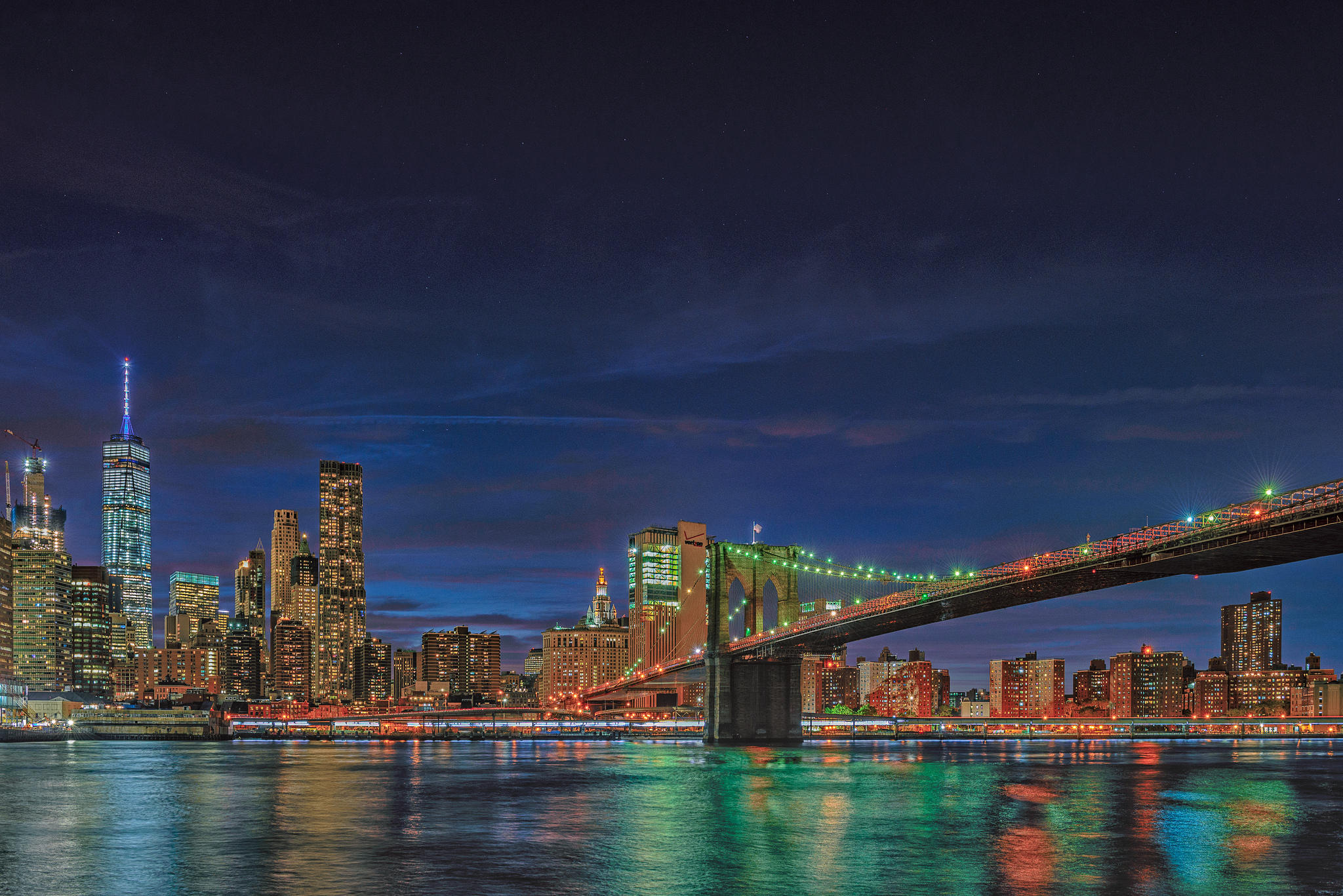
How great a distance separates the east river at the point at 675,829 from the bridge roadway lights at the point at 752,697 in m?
20.5

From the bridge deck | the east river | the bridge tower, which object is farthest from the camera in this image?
the bridge tower

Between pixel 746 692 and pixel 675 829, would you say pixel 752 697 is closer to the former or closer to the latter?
pixel 746 692

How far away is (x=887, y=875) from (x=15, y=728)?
616ft

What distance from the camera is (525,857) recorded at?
3806 cm

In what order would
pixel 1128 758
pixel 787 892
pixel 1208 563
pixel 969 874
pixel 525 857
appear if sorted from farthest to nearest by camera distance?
pixel 1128 758, pixel 1208 563, pixel 525 857, pixel 969 874, pixel 787 892

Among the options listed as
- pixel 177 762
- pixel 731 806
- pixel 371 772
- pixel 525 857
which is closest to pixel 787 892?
pixel 525 857

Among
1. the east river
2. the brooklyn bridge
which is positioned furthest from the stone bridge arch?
the east river

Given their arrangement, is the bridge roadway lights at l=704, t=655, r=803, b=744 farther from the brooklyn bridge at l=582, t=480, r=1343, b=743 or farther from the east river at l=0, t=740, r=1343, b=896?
the east river at l=0, t=740, r=1343, b=896

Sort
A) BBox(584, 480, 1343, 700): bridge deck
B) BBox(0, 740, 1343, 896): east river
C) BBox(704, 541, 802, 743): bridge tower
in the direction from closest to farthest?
BBox(0, 740, 1343, 896): east river < BBox(584, 480, 1343, 700): bridge deck < BBox(704, 541, 802, 743): bridge tower

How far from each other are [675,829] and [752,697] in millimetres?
66096

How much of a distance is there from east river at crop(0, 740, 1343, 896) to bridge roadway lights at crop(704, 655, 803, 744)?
20467 millimetres

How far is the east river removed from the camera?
3375 centimetres

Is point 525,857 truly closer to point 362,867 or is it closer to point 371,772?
point 362,867

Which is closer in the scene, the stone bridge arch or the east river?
the east river
